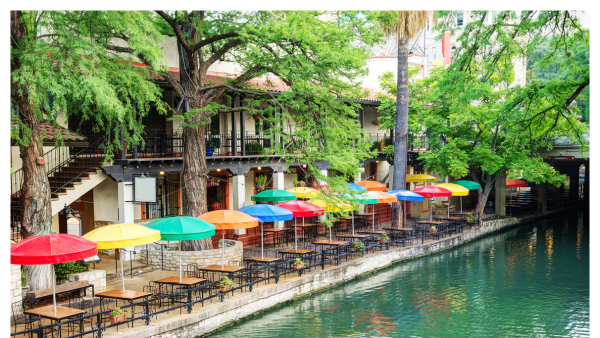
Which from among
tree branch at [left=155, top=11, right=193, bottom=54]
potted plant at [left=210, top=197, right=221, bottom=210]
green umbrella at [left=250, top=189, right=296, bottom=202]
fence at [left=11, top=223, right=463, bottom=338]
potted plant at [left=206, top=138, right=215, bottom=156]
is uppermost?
tree branch at [left=155, top=11, right=193, bottom=54]

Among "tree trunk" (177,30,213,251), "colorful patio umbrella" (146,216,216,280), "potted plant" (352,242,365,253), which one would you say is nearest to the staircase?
"tree trunk" (177,30,213,251)

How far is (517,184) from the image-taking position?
118 ft

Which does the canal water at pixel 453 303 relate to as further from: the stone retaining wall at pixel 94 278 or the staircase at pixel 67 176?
the staircase at pixel 67 176

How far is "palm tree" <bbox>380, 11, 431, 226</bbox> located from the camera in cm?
2536

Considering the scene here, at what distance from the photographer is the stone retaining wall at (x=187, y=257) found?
17547 mm

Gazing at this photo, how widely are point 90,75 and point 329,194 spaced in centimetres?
803

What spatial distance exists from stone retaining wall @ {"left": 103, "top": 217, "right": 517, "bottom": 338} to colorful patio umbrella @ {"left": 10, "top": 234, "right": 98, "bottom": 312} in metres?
1.86

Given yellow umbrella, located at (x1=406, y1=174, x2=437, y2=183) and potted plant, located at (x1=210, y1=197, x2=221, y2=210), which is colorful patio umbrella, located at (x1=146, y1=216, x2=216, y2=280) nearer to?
potted plant, located at (x1=210, y1=197, x2=221, y2=210)

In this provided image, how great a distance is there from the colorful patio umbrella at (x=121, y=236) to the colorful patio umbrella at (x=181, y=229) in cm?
67

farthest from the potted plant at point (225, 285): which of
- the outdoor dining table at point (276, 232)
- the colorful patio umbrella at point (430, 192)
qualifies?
the colorful patio umbrella at point (430, 192)

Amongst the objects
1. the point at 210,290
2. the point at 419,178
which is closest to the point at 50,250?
the point at 210,290

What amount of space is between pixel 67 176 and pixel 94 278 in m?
5.34

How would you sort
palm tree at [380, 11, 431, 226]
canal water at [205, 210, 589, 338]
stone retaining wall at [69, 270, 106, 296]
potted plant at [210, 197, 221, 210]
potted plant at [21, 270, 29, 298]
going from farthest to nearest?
palm tree at [380, 11, 431, 226]
potted plant at [210, 197, 221, 210]
stone retaining wall at [69, 270, 106, 296]
canal water at [205, 210, 589, 338]
potted plant at [21, 270, 29, 298]
